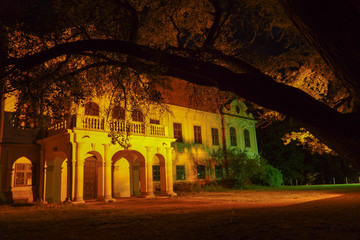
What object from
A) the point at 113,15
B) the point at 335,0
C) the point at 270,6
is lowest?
the point at 335,0

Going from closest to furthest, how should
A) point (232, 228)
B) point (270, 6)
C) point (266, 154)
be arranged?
point (232, 228) → point (270, 6) → point (266, 154)

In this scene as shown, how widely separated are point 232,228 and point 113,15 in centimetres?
594

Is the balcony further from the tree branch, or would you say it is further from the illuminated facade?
the tree branch

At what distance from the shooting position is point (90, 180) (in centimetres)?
1867

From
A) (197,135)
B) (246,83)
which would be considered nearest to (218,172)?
(197,135)

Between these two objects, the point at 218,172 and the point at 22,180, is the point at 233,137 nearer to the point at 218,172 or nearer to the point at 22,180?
the point at 218,172

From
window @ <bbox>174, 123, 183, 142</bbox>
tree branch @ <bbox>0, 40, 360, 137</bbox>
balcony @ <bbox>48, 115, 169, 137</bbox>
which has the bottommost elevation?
tree branch @ <bbox>0, 40, 360, 137</bbox>

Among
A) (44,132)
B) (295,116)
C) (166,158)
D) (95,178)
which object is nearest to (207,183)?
(166,158)

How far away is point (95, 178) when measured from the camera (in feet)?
62.0

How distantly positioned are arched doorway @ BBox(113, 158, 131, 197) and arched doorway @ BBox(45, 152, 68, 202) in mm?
3333

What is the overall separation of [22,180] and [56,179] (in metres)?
1.89

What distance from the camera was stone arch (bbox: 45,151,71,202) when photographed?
17078 mm

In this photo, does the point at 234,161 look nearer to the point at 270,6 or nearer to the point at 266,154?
the point at 266,154

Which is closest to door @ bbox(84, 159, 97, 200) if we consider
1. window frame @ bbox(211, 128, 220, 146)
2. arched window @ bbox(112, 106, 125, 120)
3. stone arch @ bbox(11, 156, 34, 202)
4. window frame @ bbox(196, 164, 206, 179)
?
stone arch @ bbox(11, 156, 34, 202)
